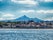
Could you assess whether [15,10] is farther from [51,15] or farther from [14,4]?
[51,15]

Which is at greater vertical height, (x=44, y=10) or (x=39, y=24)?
(x=44, y=10)

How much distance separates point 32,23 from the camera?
4992 millimetres

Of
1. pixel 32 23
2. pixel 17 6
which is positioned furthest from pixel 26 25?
pixel 17 6

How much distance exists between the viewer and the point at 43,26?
199 inches

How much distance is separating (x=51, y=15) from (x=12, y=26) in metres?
0.93

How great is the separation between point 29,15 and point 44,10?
364 mm

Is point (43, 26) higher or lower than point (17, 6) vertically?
lower

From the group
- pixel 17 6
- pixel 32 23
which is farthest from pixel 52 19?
pixel 17 6

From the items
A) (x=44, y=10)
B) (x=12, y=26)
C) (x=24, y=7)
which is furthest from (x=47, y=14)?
(x=12, y=26)

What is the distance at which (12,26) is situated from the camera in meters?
5.11

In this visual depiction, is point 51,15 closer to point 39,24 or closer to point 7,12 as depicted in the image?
point 39,24

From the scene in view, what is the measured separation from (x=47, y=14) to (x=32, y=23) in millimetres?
391

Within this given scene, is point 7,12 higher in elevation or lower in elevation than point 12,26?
higher

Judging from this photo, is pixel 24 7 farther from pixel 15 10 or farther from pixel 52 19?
pixel 52 19
